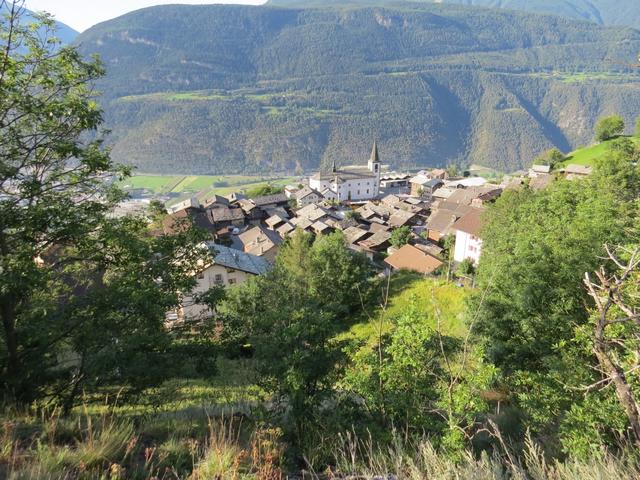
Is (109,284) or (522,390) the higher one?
(109,284)

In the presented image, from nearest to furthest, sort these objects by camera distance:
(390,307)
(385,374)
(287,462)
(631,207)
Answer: (287,462), (385,374), (631,207), (390,307)

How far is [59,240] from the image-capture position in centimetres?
648

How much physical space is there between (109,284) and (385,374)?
467 centimetres

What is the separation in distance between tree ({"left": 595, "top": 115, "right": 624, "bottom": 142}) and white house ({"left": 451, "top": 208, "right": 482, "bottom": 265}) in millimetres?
46773

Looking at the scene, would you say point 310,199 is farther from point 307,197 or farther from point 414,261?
point 414,261

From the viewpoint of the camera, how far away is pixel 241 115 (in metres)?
199

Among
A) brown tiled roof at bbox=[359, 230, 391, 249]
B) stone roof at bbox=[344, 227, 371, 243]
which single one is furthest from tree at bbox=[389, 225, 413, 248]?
stone roof at bbox=[344, 227, 371, 243]

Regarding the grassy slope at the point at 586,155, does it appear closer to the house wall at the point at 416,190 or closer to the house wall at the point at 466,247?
the house wall at the point at 416,190

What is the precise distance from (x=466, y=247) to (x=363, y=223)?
2169 centimetres

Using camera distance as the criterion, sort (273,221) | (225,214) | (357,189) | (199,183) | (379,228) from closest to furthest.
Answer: (379,228)
(273,221)
(225,214)
(357,189)
(199,183)

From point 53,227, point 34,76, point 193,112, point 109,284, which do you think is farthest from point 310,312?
point 193,112

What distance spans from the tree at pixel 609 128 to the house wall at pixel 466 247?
4865 centimetres

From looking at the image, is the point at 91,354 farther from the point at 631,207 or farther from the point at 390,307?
the point at 631,207

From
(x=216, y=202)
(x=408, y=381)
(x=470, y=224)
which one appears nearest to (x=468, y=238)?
A: (x=470, y=224)
